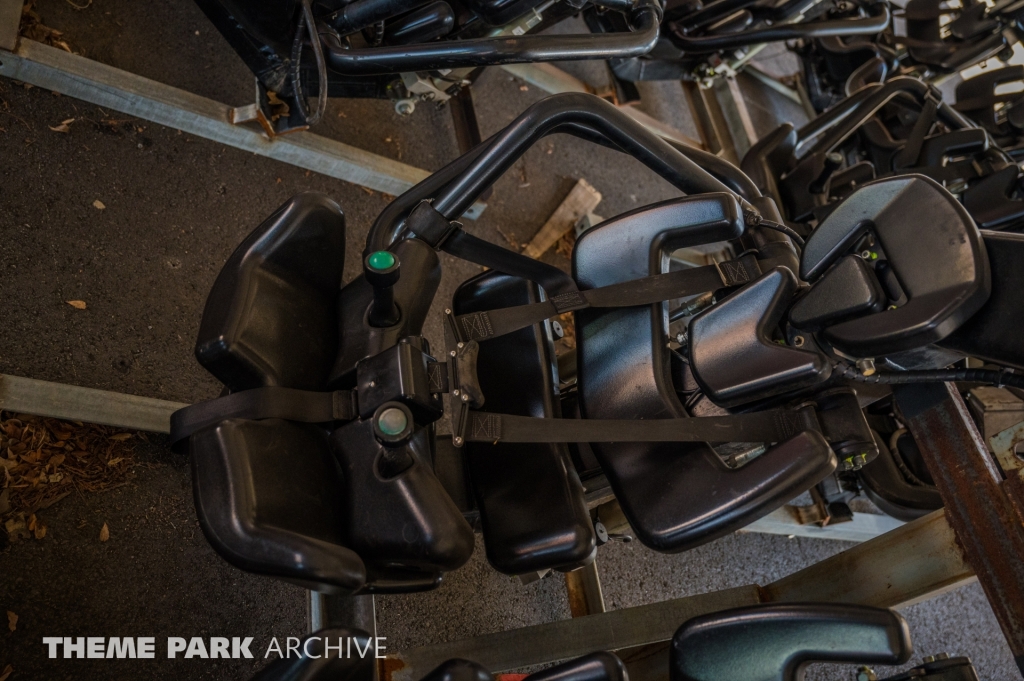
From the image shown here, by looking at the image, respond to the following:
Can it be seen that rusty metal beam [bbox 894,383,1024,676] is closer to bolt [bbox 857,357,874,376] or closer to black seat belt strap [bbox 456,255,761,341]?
bolt [bbox 857,357,874,376]

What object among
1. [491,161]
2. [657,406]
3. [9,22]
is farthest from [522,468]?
[9,22]

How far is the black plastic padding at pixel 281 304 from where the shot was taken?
3.11 ft

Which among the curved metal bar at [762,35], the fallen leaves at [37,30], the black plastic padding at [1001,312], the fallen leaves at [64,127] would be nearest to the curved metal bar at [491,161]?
the black plastic padding at [1001,312]

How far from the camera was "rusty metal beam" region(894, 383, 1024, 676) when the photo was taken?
46.6 inches

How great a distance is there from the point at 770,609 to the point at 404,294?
2.04ft

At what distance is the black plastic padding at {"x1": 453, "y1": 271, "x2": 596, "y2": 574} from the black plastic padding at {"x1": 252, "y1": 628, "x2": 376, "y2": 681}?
264mm

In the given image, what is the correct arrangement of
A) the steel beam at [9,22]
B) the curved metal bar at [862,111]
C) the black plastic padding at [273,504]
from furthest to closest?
the curved metal bar at [862,111] < the steel beam at [9,22] < the black plastic padding at [273,504]

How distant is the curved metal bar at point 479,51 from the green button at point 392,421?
29.6 inches

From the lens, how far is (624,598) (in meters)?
1.76

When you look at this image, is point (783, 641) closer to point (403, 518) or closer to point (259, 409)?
point (403, 518)

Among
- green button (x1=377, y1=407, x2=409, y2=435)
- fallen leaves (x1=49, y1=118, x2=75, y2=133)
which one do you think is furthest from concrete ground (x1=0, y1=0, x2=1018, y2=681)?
green button (x1=377, y1=407, x2=409, y2=435)

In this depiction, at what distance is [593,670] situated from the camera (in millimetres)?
889

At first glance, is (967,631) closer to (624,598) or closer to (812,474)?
(624,598)

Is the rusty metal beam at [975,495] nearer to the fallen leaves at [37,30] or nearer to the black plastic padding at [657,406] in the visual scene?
the black plastic padding at [657,406]
